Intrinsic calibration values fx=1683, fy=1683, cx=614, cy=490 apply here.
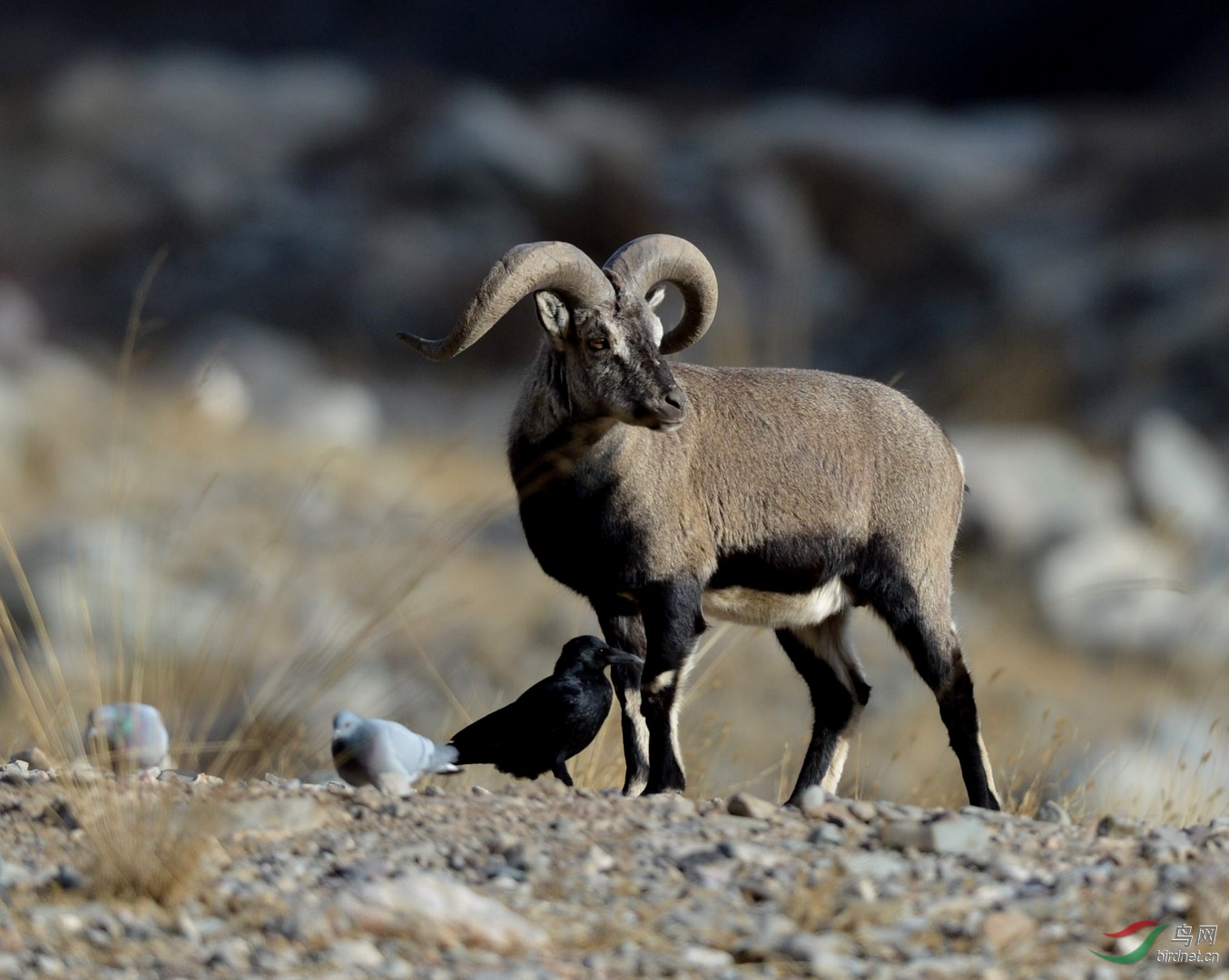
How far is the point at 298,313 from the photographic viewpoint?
3170 cm

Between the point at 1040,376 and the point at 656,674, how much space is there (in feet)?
66.3

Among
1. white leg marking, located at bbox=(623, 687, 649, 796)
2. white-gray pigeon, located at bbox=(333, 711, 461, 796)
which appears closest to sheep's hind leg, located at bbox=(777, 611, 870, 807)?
white leg marking, located at bbox=(623, 687, 649, 796)

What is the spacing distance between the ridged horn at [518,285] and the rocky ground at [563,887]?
6.24ft

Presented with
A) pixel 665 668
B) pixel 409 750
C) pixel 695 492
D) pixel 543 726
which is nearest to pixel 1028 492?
pixel 695 492

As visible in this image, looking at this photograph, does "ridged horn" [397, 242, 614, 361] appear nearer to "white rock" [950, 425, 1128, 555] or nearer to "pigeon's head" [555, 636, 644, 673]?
"pigeon's head" [555, 636, 644, 673]

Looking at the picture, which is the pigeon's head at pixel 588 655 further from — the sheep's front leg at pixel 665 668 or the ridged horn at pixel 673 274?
the ridged horn at pixel 673 274

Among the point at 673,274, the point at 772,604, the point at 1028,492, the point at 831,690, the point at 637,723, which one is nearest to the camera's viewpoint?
the point at 637,723

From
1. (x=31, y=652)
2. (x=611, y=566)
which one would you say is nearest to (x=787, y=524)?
(x=611, y=566)

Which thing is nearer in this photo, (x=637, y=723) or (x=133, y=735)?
(x=133, y=735)

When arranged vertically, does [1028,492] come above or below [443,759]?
above

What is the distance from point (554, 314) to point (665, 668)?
148 cm

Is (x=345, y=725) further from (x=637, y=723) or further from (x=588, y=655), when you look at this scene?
(x=637, y=723)

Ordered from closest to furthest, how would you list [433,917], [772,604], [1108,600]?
[433,917], [772,604], [1108,600]

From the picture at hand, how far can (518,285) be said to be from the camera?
645cm
